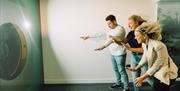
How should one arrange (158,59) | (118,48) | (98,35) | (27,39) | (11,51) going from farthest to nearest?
(98,35) → (118,48) → (27,39) → (11,51) → (158,59)

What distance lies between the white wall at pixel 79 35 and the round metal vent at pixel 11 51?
4.24ft

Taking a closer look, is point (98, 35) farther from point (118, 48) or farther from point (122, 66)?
point (122, 66)

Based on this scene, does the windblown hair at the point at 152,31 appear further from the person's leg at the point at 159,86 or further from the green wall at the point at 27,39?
the green wall at the point at 27,39

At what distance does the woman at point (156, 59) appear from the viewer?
8.46 ft

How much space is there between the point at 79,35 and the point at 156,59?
216 centimetres

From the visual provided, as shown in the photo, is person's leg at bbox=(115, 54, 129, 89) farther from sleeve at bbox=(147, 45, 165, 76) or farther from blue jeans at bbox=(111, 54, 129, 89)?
sleeve at bbox=(147, 45, 165, 76)

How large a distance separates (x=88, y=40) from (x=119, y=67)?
86 cm

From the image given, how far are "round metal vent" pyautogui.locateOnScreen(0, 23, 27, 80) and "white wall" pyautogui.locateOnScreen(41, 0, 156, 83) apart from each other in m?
1.29

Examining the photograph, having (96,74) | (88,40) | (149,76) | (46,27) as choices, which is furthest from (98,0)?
(149,76)

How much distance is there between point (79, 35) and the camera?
4.55m

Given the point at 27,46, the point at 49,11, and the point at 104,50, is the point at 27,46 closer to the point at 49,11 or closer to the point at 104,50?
the point at 49,11

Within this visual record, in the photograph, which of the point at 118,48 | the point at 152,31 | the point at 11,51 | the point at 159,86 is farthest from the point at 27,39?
the point at 159,86

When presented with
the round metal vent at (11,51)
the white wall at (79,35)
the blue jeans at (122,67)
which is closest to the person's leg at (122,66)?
the blue jeans at (122,67)

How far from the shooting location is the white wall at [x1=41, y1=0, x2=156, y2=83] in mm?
4461
